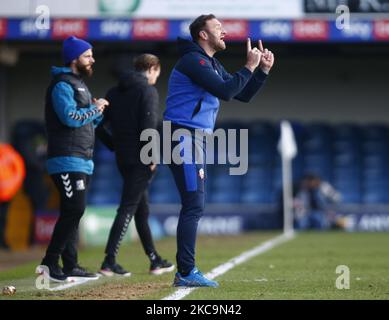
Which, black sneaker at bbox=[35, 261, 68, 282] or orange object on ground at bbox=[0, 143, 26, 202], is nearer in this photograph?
black sneaker at bbox=[35, 261, 68, 282]

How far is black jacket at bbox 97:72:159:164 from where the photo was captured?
1009 cm

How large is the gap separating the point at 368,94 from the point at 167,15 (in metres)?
6.34

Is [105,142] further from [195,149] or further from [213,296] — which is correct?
[213,296]

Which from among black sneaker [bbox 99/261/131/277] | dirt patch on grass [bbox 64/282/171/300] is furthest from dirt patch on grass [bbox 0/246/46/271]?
dirt patch on grass [bbox 64/282/171/300]

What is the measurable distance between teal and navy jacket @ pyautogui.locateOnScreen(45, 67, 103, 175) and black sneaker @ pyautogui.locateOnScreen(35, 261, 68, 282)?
2.66ft

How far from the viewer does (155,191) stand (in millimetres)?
22516

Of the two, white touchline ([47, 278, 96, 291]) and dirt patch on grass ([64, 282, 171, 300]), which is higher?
dirt patch on grass ([64, 282, 171, 300])

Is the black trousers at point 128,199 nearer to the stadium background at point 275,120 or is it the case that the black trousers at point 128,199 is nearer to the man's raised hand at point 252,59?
the man's raised hand at point 252,59

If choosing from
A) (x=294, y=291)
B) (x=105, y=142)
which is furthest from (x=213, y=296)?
(x=105, y=142)

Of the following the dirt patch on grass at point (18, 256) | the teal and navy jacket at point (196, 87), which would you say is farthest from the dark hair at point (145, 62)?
the dirt patch on grass at point (18, 256)

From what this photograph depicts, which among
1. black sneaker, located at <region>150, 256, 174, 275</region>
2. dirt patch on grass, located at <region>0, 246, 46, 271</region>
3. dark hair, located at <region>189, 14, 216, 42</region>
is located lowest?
dirt patch on grass, located at <region>0, 246, 46, 271</region>

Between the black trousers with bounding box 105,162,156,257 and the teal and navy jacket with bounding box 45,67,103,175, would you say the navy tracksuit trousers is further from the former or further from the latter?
the black trousers with bounding box 105,162,156,257

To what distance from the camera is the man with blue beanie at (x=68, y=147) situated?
8.95 metres

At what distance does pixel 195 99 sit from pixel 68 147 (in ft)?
4.47
